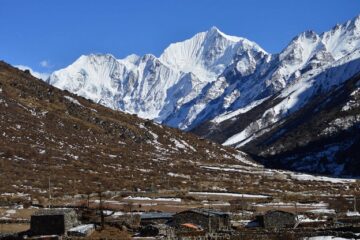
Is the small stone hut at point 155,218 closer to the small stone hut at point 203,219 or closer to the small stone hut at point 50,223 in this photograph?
the small stone hut at point 203,219

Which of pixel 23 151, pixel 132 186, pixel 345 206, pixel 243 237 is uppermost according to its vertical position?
pixel 23 151

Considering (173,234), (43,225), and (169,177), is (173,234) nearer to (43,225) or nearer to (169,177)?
(43,225)

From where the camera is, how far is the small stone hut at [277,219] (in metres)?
96.5

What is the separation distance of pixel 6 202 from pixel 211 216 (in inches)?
1586

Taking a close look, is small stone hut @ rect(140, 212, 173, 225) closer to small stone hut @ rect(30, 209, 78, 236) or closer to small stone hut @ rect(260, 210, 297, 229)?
small stone hut @ rect(260, 210, 297, 229)

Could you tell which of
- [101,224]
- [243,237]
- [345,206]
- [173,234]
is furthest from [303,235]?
[345,206]

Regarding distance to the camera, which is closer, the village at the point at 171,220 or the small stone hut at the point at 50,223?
the village at the point at 171,220

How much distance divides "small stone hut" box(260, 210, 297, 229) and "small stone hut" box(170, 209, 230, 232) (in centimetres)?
504

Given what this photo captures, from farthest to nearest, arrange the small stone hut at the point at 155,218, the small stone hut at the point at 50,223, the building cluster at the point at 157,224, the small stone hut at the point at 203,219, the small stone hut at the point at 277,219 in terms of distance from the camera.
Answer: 1. the small stone hut at the point at 155,218
2. the small stone hut at the point at 277,219
3. the small stone hut at the point at 203,219
4. the small stone hut at the point at 50,223
5. the building cluster at the point at 157,224

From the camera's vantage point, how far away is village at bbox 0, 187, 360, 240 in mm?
81688

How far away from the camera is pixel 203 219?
95.8 m

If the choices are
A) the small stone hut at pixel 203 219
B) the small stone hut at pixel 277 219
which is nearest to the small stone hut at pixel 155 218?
the small stone hut at pixel 203 219

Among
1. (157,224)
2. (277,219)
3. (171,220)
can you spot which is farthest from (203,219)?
(277,219)

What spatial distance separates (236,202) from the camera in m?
136
